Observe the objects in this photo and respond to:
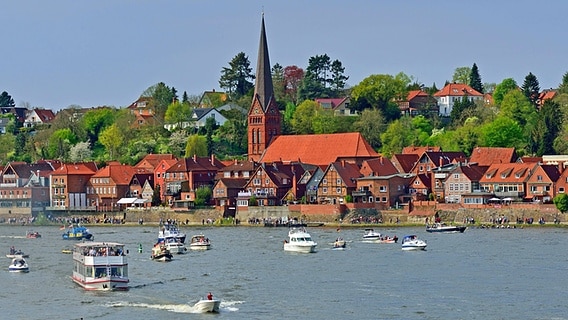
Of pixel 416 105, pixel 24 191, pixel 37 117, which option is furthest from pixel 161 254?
pixel 37 117

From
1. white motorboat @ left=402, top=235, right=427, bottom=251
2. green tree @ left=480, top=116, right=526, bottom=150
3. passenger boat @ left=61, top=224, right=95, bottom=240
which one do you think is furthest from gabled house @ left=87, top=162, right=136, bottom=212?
white motorboat @ left=402, top=235, right=427, bottom=251

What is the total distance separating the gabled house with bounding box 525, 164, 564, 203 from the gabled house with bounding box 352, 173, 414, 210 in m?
10.2

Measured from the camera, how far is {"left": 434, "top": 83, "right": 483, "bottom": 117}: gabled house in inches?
5832

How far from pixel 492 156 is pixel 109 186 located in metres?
35.6

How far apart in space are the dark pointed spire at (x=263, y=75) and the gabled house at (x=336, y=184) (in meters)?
23.0

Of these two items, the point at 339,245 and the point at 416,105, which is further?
the point at 416,105

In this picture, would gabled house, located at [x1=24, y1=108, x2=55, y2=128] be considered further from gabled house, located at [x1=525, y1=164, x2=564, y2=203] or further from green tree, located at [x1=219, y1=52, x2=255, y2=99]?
Answer: gabled house, located at [x1=525, y1=164, x2=564, y2=203]

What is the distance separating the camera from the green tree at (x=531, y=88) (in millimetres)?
131250

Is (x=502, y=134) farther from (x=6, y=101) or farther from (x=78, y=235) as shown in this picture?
(x=6, y=101)

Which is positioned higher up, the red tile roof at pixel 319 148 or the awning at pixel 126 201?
the red tile roof at pixel 319 148

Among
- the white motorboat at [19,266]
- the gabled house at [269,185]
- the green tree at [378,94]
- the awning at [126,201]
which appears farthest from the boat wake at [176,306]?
the green tree at [378,94]

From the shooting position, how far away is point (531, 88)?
131875 millimetres

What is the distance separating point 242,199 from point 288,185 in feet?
13.5

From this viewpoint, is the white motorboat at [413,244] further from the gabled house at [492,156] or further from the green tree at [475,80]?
the green tree at [475,80]
